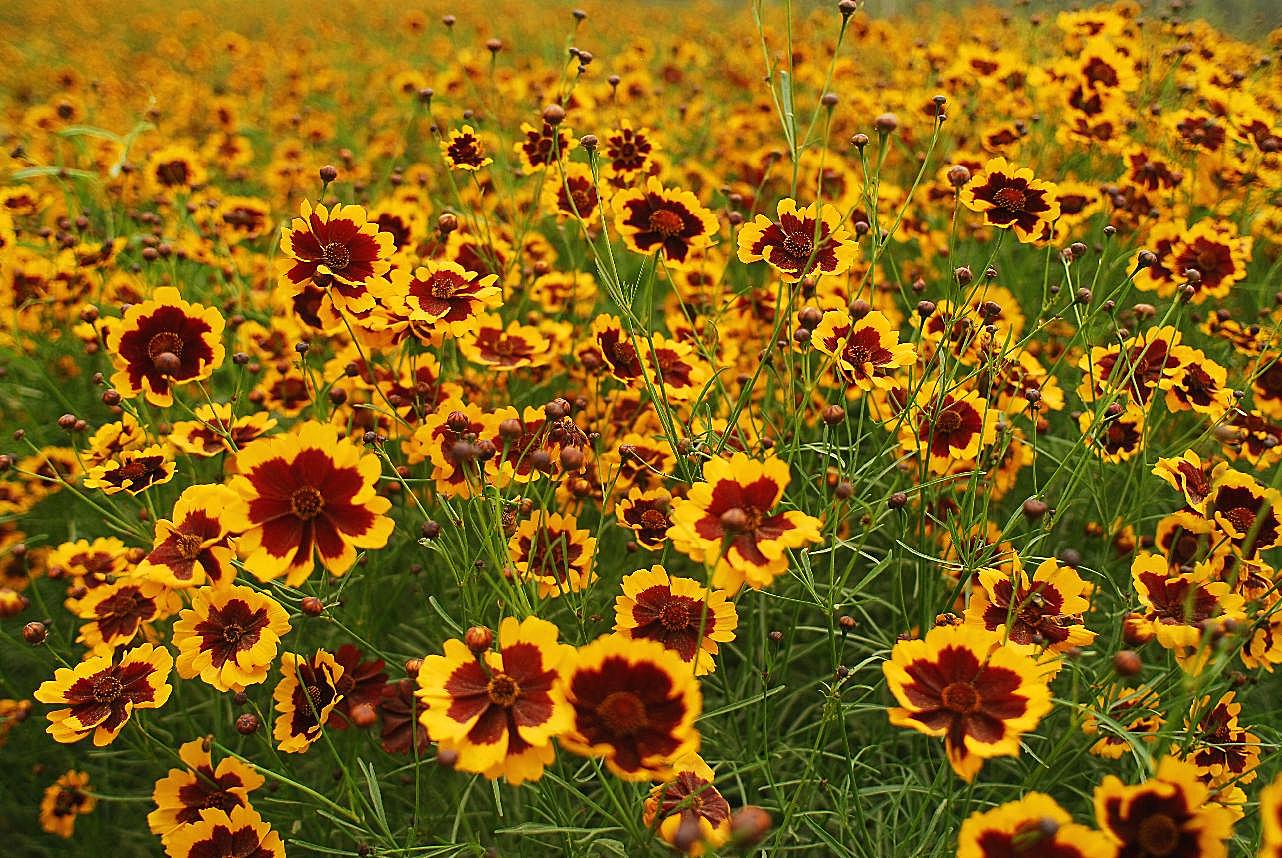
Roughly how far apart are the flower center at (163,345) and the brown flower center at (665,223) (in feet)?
3.12

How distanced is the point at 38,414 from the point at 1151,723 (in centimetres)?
305

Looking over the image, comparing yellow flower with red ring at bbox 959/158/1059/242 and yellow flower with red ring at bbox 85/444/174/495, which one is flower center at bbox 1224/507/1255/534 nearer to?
yellow flower with red ring at bbox 959/158/1059/242

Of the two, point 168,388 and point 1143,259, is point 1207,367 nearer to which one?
point 1143,259

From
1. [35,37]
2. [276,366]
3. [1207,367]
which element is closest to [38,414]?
[276,366]

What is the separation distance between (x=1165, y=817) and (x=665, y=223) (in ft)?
4.16

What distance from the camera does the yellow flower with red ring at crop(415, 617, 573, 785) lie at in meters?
0.92

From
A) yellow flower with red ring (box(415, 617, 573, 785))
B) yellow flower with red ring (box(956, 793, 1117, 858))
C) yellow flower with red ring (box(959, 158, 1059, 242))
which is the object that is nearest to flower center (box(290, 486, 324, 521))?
yellow flower with red ring (box(415, 617, 573, 785))

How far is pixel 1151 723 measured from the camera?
1.38 meters

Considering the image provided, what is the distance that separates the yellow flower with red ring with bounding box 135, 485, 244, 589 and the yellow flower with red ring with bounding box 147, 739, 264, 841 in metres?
0.35

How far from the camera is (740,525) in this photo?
1.00m

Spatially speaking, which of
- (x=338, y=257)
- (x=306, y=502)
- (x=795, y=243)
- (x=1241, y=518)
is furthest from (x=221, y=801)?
(x=1241, y=518)

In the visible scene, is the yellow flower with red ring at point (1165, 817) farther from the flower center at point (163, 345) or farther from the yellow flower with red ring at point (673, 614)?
the flower center at point (163, 345)

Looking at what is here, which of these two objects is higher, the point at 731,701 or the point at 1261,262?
the point at 1261,262

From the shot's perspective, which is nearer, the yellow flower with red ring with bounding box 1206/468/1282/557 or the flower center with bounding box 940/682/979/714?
the flower center with bounding box 940/682/979/714
